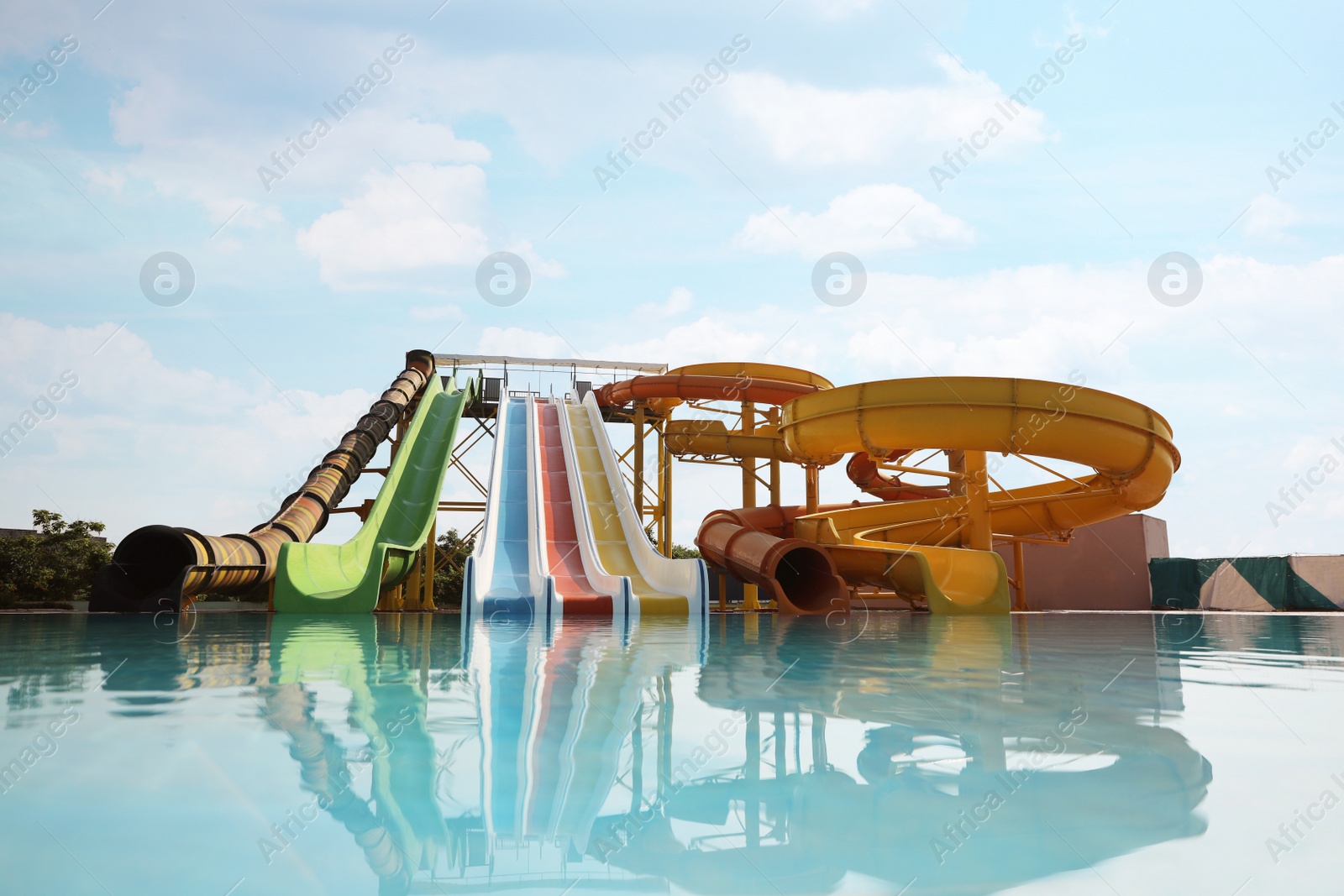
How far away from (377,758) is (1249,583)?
21.3m

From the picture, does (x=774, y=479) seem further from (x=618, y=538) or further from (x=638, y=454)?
(x=618, y=538)

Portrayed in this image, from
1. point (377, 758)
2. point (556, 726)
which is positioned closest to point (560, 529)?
point (556, 726)

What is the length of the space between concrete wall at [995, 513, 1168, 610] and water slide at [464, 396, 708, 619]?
10299mm

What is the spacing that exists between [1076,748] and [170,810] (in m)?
2.32

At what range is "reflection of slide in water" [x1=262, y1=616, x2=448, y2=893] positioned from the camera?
1.76 meters

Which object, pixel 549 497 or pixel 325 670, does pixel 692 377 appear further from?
pixel 325 670

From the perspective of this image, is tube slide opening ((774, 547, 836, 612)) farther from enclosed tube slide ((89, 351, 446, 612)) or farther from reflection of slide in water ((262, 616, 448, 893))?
reflection of slide in water ((262, 616, 448, 893))

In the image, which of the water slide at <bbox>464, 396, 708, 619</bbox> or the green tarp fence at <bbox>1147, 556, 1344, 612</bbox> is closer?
the water slide at <bbox>464, 396, 708, 619</bbox>

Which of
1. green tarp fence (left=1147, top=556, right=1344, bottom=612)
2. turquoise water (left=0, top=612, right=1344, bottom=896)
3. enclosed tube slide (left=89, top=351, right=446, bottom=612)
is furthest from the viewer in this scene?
green tarp fence (left=1147, top=556, right=1344, bottom=612)

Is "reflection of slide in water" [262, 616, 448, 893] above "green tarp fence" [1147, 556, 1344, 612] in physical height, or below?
above

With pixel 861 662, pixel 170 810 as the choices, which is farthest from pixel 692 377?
pixel 170 810

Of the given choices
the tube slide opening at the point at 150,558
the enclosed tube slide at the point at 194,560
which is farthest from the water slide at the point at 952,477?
the tube slide opening at the point at 150,558

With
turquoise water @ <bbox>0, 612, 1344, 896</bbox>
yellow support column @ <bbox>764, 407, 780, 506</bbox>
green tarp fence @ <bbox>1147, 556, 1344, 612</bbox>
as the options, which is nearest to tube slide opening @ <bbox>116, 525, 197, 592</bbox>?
turquoise water @ <bbox>0, 612, 1344, 896</bbox>

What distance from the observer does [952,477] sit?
13.7 m
